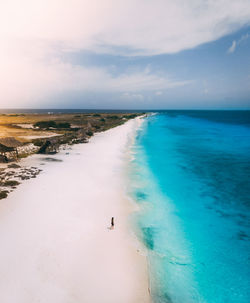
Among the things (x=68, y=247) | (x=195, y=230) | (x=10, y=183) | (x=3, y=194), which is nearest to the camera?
(x=68, y=247)

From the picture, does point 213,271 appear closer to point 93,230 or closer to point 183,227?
point 183,227

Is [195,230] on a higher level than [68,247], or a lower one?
lower

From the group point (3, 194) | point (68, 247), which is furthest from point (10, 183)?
point (68, 247)

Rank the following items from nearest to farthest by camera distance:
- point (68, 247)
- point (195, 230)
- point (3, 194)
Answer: point (68, 247) → point (195, 230) → point (3, 194)

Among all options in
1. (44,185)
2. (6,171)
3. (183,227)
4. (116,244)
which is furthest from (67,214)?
(6,171)

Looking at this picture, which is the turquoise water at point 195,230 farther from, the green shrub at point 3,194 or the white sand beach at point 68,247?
the green shrub at point 3,194

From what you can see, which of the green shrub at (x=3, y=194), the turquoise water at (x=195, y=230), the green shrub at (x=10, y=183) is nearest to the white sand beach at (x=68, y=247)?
the green shrub at (x=3, y=194)

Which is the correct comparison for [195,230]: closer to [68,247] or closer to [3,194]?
[68,247]

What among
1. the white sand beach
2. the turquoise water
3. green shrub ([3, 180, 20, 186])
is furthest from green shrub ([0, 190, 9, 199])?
the turquoise water
